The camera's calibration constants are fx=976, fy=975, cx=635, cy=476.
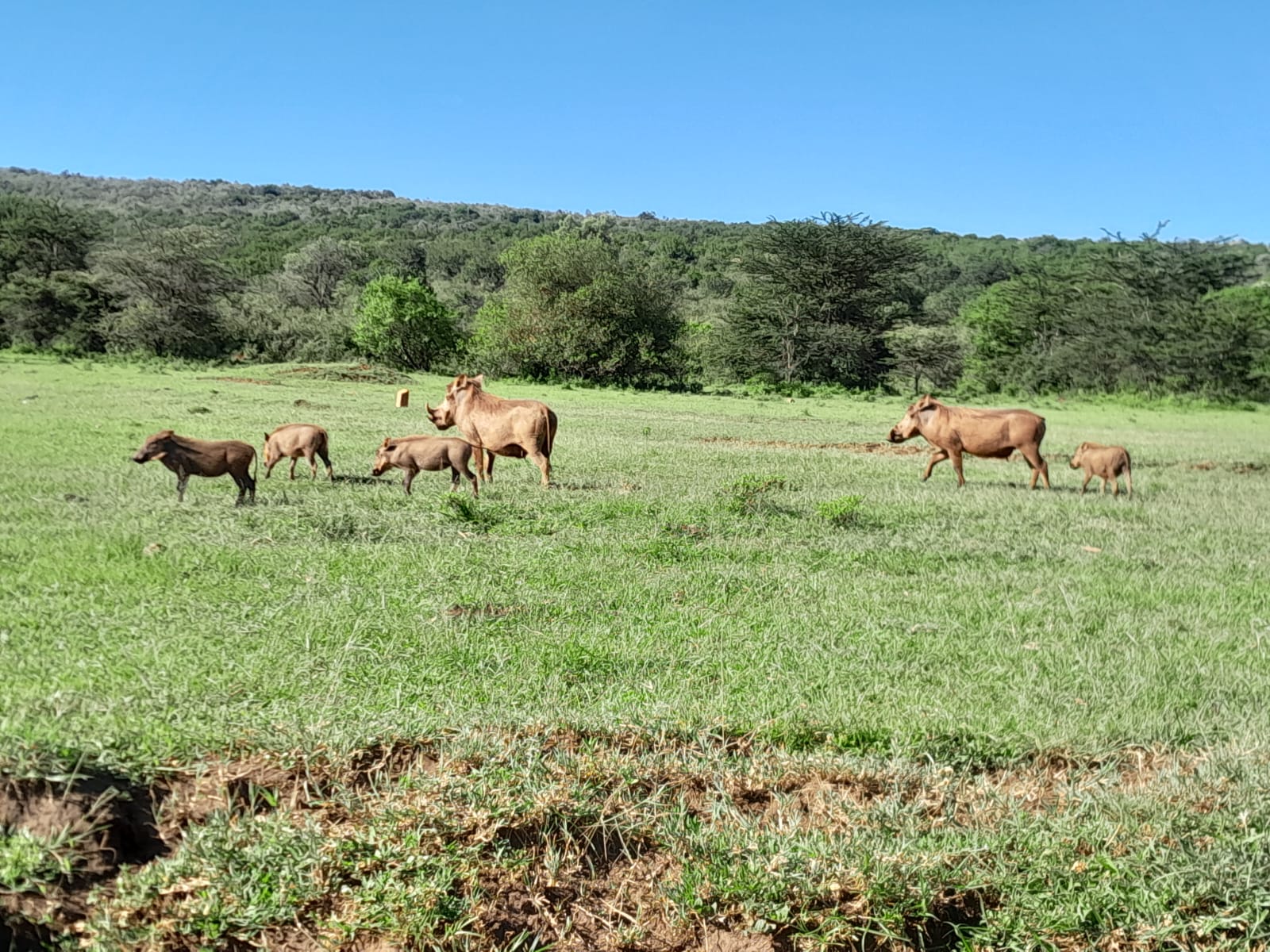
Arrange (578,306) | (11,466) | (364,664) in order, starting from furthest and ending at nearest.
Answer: (578,306), (11,466), (364,664)

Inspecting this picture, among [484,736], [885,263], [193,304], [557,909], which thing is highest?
[885,263]

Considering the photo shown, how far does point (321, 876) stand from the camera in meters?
3.16

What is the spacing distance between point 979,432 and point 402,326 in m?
38.2

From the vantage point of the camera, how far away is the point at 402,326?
48719mm

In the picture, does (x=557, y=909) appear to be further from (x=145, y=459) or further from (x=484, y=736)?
(x=145, y=459)

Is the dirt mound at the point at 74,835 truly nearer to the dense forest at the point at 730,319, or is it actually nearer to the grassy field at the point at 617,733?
the grassy field at the point at 617,733

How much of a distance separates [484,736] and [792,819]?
1288mm

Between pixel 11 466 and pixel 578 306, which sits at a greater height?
pixel 578 306

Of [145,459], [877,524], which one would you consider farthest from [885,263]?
[145,459]

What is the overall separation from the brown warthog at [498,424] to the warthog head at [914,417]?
20.3 ft

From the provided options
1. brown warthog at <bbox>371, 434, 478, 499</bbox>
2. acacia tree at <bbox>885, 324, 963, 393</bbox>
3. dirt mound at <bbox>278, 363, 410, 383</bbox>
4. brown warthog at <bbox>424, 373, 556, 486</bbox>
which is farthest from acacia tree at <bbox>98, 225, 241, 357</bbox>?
brown warthog at <bbox>371, 434, 478, 499</bbox>

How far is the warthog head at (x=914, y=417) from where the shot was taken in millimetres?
15727

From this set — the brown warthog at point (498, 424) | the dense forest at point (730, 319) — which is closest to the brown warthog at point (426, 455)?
the brown warthog at point (498, 424)

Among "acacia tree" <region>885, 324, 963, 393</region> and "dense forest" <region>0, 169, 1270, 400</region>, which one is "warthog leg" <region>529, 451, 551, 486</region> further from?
"acacia tree" <region>885, 324, 963, 393</region>
